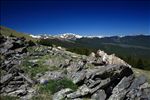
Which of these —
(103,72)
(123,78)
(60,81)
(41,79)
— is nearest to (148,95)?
(123,78)

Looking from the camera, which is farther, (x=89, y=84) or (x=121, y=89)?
(x=89, y=84)

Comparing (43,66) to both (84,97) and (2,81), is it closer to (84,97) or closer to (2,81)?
(2,81)

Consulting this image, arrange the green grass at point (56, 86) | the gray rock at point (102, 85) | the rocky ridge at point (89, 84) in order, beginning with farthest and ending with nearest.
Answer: the green grass at point (56, 86), the gray rock at point (102, 85), the rocky ridge at point (89, 84)

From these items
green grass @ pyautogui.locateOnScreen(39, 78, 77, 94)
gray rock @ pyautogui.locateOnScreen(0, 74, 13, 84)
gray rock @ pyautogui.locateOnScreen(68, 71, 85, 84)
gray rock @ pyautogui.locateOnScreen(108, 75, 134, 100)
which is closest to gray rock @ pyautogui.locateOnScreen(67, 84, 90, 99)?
green grass @ pyautogui.locateOnScreen(39, 78, 77, 94)

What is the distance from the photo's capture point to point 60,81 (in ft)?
94.3

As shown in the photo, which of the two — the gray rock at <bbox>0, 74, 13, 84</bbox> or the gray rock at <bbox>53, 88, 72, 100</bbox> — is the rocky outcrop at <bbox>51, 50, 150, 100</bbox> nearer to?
the gray rock at <bbox>53, 88, 72, 100</bbox>

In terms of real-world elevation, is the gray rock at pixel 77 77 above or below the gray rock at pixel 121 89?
above

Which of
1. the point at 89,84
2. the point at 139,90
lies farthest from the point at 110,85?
the point at 139,90

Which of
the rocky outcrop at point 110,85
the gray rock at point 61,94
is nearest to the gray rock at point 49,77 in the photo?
the rocky outcrop at point 110,85

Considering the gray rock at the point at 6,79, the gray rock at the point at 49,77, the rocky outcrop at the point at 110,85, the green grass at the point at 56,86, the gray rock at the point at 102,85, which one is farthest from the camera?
the gray rock at the point at 49,77

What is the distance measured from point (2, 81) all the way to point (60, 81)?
735cm

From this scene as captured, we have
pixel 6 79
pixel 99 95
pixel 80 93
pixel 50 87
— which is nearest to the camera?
pixel 99 95

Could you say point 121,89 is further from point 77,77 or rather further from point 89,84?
point 77,77

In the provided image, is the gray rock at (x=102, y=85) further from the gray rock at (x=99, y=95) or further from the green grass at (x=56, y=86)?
the green grass at (x=56, y=86)
